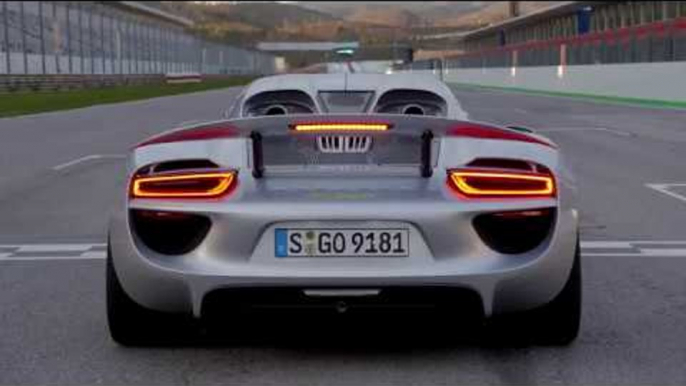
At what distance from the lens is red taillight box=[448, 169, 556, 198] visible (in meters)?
4.81

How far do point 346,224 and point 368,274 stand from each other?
0.21 m

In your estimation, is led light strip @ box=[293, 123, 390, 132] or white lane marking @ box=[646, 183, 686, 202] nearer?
led light strip @ box=[293, 123, 390, 132]

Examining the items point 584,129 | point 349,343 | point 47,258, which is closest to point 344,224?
point 349,343

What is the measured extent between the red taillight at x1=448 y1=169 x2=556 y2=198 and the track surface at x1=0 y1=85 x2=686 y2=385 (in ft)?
2.40

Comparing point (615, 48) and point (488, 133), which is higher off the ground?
point (615, 48)

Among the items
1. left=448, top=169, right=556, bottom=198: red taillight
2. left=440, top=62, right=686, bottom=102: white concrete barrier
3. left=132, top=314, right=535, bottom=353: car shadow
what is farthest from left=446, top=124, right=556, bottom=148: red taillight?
left=440, top=62, right=686, bottom=102: white concrete barrier

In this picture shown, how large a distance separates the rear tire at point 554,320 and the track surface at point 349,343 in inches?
2.4

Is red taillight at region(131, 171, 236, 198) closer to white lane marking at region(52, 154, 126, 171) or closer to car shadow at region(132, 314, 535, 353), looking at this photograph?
car shadow at region(132, 314, 535, 353)

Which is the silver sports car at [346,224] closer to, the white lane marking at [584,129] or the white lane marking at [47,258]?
the white lane marking at [47,258]

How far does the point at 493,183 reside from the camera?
4.84m

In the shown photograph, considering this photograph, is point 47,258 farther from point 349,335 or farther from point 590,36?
point 590,36

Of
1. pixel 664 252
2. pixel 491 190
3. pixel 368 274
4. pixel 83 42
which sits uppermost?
pixel 83 42

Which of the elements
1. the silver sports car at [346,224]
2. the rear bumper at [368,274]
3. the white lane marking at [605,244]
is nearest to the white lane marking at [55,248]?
the silver sports car at [346,224]

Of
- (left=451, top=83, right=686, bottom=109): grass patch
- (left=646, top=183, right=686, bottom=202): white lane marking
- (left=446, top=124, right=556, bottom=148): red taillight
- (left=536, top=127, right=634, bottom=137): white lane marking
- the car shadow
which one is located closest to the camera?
(left=446, top=124, right=556, bottom=148): red taillight
